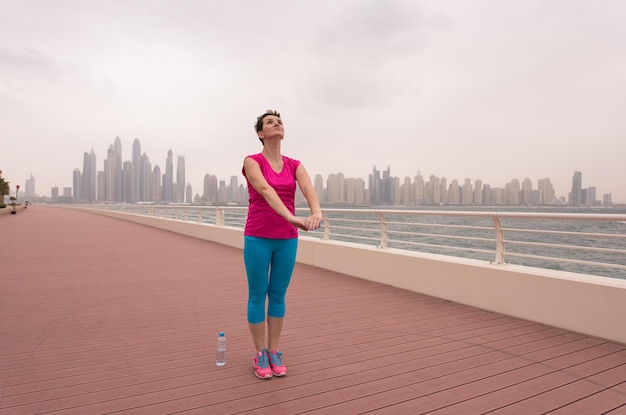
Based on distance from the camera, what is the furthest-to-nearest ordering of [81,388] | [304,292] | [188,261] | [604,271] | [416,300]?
1. [604,271]
2. [188,261]
3. [304,292]
4. [416,300]
5. [81,388]

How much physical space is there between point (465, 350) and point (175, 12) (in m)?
14.6

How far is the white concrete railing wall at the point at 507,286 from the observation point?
3.66m

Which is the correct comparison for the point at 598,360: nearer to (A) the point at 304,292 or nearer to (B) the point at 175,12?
(A) the point at 304,292

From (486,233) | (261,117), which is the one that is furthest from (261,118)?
Answer: (486,233)

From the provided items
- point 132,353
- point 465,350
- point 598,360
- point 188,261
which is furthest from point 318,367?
point 188,261

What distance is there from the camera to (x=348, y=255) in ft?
23.7

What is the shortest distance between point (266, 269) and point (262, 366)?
2.42 ft

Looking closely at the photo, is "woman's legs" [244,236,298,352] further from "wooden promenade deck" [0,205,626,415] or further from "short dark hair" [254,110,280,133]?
"short dark hair" [254,110,280,133]

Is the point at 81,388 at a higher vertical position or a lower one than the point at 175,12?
lower

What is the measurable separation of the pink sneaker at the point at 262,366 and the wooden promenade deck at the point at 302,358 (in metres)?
0.06

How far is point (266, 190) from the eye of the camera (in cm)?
248

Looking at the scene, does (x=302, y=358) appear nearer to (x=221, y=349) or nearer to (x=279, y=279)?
(x=221, y=349)

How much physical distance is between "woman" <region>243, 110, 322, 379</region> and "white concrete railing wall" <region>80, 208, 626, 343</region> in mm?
2970

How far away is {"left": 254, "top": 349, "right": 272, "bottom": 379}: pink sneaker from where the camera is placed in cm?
274
